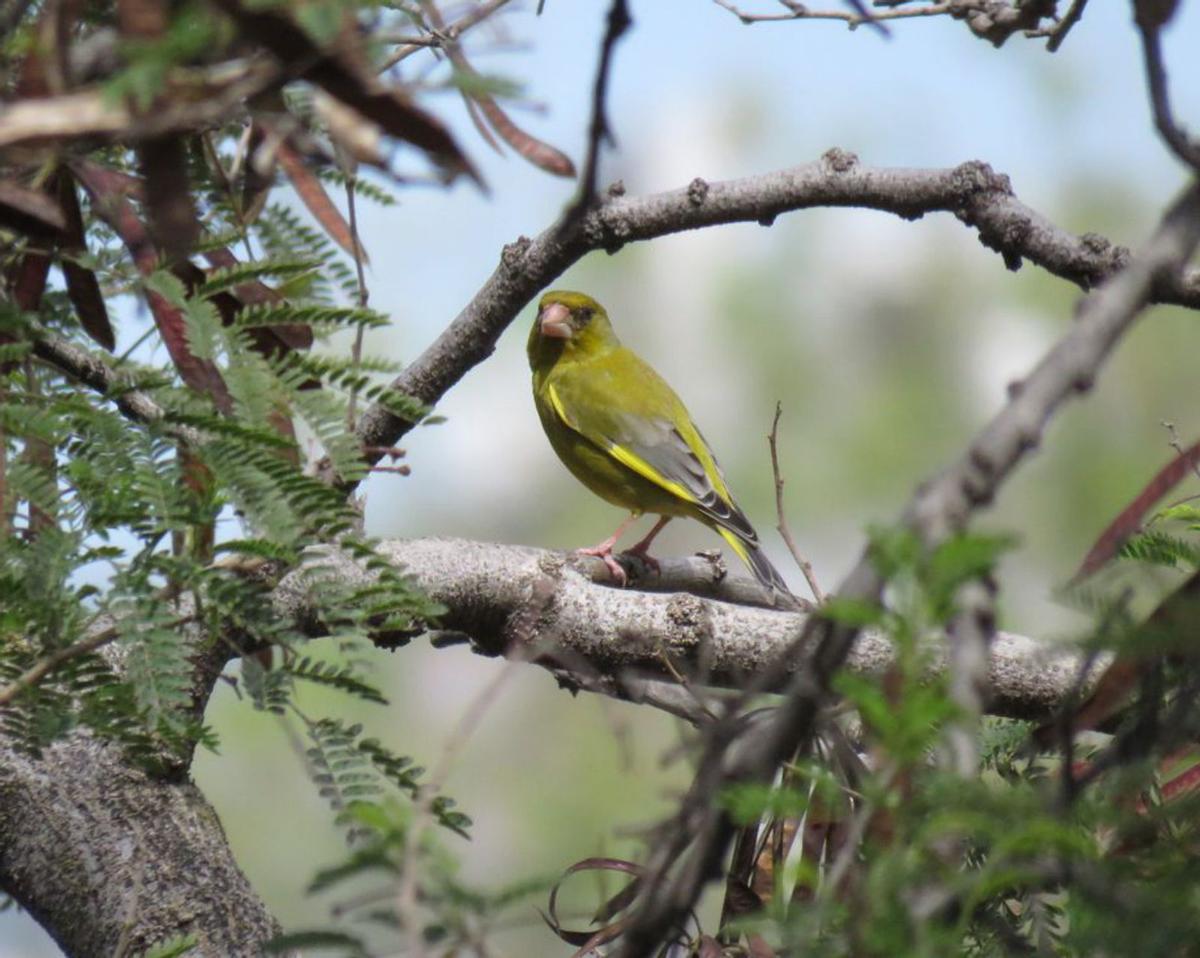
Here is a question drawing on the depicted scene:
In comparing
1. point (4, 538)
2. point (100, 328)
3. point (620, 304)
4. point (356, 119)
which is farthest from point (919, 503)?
point (620, 304)

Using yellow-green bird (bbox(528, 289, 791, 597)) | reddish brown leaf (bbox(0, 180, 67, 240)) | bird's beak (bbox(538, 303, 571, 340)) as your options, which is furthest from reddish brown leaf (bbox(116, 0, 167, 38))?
bird's beak (bbox(538, 303, 571, 340))

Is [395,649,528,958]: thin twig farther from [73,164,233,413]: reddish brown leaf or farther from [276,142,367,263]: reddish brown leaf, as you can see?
[73,164,233,413]: reddish brown leaf

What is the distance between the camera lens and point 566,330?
6449 mm

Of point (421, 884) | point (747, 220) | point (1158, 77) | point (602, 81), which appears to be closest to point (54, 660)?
point (421, 884)

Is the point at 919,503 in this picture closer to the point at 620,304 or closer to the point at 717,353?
the point at 717,353

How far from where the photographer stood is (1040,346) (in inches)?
585

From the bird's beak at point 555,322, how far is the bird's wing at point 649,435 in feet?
0.84

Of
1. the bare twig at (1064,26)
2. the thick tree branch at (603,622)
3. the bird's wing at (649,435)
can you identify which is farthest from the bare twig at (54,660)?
the bird's wing at (649,435)

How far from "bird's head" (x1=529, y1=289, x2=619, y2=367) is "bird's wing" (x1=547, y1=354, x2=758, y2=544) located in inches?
11.2

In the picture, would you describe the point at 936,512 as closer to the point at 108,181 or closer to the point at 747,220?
the point at 108,181

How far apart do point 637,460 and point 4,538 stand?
4146 millimetres

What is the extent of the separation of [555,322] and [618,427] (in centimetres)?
78

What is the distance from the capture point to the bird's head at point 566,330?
647cm

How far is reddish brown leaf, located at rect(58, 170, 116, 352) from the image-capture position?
2195 mm
